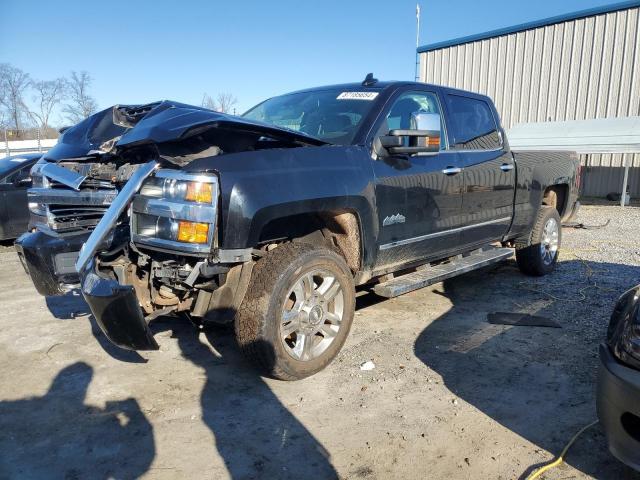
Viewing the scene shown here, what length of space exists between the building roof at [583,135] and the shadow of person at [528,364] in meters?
11.2

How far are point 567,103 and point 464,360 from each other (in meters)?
17.3

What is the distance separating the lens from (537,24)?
18.3m

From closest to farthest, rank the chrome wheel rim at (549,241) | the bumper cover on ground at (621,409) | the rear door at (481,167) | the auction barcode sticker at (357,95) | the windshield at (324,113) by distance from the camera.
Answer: the bumper cover on ground at (621,409) < the windshield at (324,113) < the auction barcode sticker at (357,95) < the rear door at (481,167) < the chrome wheel rim at (549,241)

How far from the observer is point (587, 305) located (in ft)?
16.4

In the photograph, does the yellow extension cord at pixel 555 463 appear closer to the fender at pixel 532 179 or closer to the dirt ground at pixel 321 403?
the dirt ground at pixel 321 403

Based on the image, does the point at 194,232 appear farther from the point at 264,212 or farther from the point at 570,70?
the point at 570,70

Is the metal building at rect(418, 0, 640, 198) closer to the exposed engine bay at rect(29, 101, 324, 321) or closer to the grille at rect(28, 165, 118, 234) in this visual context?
the exposed engine bay at rect(29, 101, 324, 321)

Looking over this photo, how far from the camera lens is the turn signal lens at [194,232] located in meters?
2.81

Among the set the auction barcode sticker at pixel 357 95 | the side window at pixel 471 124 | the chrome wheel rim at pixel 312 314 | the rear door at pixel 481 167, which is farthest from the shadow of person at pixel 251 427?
the side window at pixel 471 124

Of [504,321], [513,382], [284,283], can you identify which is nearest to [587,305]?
[504,321]

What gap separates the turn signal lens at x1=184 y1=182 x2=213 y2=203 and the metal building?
18084mm

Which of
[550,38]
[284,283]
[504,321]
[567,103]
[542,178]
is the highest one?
[550,38]

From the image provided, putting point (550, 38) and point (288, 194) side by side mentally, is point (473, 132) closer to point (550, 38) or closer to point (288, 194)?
point (288, 194)

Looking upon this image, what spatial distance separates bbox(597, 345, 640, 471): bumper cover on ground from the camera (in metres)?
2.08
